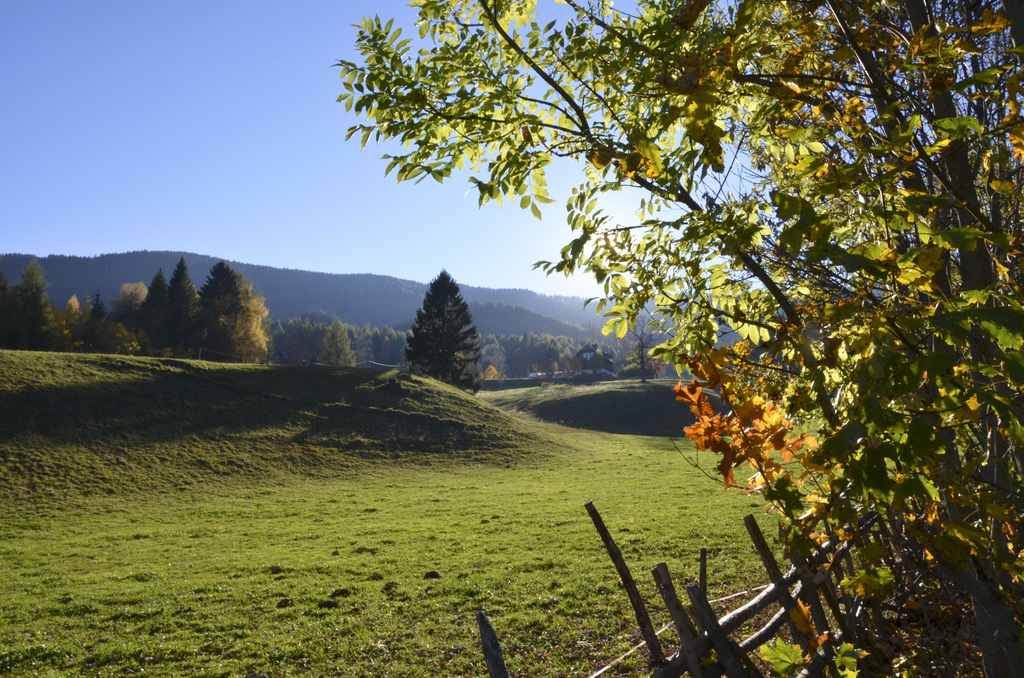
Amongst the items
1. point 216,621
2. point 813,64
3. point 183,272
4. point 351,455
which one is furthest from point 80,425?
point 183,272

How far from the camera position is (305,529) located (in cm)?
1658

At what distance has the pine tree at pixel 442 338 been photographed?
54844mm

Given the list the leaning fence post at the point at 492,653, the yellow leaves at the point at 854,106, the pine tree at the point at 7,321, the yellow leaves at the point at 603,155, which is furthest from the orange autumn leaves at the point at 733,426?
the pine tree at the point at 7,321

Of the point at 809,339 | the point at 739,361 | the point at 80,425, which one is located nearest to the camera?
the point at 809,339

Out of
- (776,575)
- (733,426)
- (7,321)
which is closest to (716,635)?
(776,575)

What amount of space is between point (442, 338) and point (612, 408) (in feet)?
58.1

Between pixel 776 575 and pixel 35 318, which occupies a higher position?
pixel 35 318

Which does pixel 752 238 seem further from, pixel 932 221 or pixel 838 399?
pixel 838 399

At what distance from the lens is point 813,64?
13.2ft

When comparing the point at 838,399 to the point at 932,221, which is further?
the point at 838,399

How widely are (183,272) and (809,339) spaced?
220ft

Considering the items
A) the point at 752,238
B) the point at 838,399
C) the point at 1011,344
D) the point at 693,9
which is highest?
the point at 693,9

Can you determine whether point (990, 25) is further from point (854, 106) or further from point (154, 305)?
point (154, 305)

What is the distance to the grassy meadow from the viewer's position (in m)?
8.24
